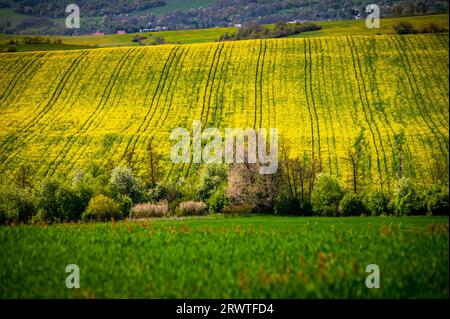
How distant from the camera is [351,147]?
257 feet

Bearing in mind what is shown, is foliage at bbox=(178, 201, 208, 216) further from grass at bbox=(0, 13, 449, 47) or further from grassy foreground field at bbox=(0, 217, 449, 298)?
grass at bbox=(0, 13, 449, 47)

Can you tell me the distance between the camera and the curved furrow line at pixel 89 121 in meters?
79.2

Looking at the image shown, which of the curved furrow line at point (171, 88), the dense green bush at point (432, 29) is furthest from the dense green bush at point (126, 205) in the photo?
the dense green bush at point (432, 29)

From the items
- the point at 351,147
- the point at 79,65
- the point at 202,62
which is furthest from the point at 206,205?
the point at 79,65

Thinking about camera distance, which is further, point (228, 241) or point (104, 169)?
point (104, 169)

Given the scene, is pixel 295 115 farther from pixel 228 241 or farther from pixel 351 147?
pixel 228 241

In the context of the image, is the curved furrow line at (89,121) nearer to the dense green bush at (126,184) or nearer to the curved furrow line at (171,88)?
the curved furrow line at (171,88)

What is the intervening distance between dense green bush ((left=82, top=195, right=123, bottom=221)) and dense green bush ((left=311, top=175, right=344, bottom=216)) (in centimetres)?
1720

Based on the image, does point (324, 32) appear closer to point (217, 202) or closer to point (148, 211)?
point (217, 202)

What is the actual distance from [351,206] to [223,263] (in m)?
30.1

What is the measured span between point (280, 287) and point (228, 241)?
9163 mm

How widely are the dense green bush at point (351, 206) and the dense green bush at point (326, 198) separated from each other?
2.67 feet

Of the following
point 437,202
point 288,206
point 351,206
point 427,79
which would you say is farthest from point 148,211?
point 427,79

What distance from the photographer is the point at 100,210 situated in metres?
53.5
